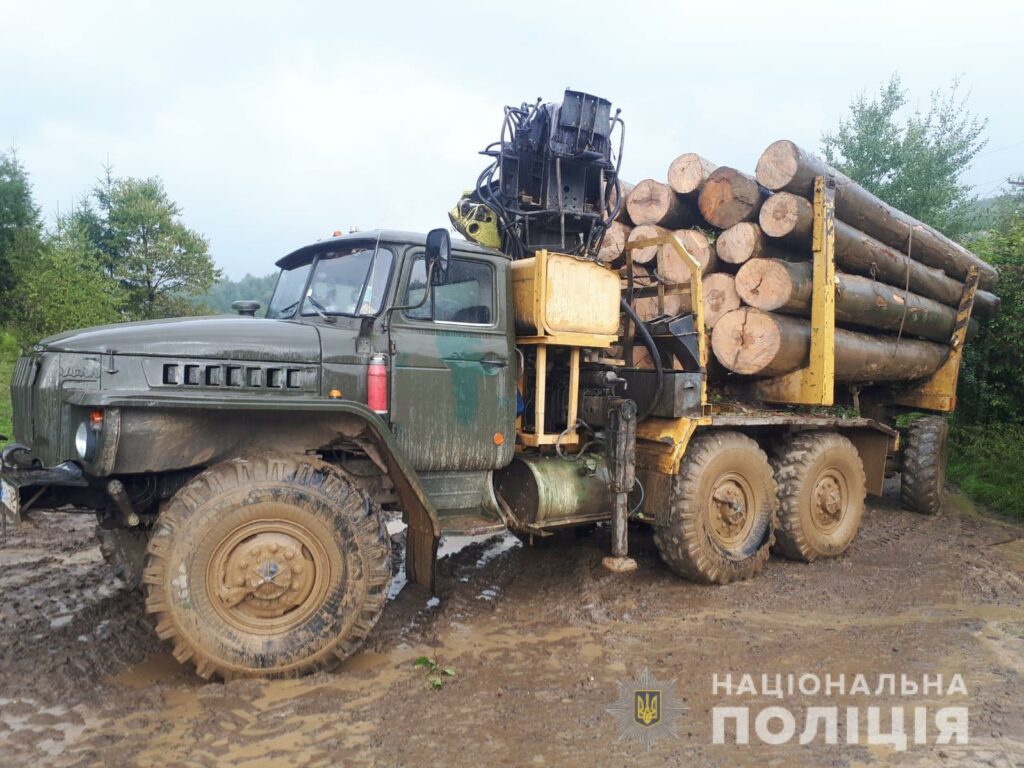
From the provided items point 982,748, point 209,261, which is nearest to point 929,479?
point 982,748

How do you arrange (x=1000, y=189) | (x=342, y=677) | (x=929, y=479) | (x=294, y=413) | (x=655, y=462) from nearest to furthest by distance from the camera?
(x=342, y=677) → (x=294, y=413) → (x=655, y=462) → (x=929, y=479) → (x=1000, y=189)

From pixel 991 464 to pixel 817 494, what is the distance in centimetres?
419

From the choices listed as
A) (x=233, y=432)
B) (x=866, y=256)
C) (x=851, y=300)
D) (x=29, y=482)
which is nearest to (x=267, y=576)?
(x=233, y=432)

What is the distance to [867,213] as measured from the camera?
22.5 feet

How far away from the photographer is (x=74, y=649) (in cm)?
392

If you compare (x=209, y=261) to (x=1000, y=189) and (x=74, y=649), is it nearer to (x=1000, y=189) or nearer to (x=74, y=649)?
(x=74, y=649)

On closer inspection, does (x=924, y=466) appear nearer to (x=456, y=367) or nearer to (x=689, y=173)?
(x=689, y=173)

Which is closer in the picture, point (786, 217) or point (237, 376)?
point (237, 376)

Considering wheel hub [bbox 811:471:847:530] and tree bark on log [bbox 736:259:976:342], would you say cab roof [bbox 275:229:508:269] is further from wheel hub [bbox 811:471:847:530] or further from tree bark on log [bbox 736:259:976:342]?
wheel hub [bbox 811:471:847:530]

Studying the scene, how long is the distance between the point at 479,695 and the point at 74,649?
2277mm

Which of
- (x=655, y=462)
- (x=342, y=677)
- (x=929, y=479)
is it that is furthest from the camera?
(x=929, y=479)

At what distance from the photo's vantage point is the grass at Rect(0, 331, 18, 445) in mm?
10609

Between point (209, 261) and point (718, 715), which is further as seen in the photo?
point (209, 261)

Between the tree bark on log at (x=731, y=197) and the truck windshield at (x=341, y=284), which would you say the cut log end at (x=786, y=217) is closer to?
the tree bark on log at (x=731, y=197)
